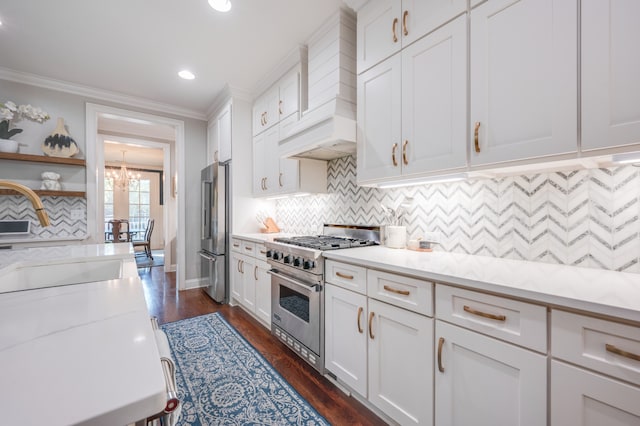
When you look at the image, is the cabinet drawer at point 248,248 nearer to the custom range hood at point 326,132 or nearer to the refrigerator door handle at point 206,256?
the refrigerator door handle at point 206,256

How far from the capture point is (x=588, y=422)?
0.85m

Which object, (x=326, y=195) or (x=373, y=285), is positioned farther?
(x=326, y=195)

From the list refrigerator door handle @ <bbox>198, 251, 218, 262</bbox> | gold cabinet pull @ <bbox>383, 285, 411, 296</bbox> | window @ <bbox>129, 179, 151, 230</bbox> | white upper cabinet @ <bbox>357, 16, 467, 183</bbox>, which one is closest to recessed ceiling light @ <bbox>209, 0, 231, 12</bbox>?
white upper cabinet @ <bbox>357, 16, 467, 183</bbox>

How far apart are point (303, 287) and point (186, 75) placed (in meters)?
2.79

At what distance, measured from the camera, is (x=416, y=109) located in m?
1.63

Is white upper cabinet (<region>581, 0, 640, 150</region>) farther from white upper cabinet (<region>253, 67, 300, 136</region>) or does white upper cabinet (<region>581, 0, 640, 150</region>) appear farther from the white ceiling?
white upper cabinet (<region>253, 67, 300, 136</region>)

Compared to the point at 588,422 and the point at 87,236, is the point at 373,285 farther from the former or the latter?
the point at 87,236

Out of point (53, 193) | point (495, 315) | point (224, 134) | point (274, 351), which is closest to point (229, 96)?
point (224, 134)

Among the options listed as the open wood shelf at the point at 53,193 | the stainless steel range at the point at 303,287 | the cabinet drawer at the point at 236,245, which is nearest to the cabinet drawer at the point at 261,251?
the stainless steel range at the point at 303,287

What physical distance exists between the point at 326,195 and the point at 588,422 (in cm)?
228

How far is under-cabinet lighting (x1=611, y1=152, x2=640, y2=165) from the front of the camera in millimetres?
1053

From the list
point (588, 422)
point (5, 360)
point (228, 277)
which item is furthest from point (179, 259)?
point (588, 422)

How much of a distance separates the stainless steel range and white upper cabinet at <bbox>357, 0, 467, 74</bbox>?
1.27m

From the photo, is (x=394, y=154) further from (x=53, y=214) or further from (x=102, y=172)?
(x=102, y=172)
